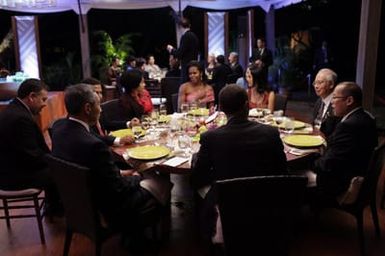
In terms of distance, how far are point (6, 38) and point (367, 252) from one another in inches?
377

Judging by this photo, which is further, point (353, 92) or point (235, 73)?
point (235, 73)

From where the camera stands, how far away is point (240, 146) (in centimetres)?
205

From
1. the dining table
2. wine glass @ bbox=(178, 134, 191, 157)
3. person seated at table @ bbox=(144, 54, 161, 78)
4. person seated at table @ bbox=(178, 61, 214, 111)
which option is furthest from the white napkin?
person seated at table @ bbox=(144, 54, 161, 78)

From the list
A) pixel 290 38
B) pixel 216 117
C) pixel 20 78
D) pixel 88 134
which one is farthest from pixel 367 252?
pixel 290 38

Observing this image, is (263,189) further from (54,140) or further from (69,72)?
(69,72)

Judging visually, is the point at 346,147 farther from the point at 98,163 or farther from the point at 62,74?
the point at 62,74

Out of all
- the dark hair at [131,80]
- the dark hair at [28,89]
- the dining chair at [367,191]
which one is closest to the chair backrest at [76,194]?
the dark hair at [28,89]

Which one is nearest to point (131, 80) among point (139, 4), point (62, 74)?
point (139, 4)

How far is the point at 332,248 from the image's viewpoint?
2746mm

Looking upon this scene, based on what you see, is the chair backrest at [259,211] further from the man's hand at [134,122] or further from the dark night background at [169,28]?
the dark night background at [169,28]

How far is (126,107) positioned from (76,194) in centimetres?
150

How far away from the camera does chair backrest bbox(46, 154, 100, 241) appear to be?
2.12m

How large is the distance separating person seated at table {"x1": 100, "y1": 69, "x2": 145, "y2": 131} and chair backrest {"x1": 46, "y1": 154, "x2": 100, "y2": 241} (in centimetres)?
131

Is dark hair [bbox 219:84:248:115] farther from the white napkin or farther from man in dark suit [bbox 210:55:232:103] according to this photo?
man in dark suit [bbox 210:55:232:103]
